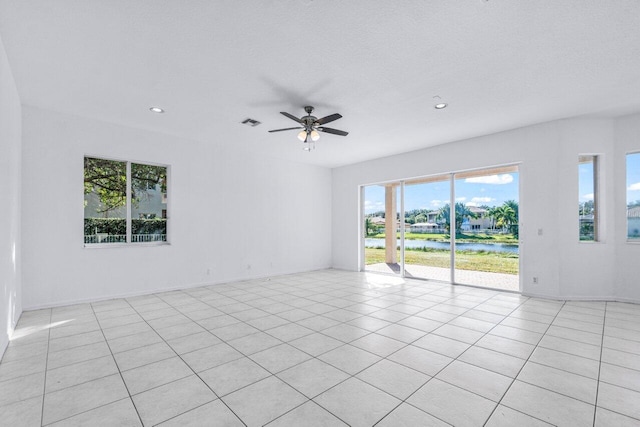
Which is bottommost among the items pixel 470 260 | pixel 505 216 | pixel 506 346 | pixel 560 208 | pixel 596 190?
pixel 506 346

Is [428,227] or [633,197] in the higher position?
[633,197]

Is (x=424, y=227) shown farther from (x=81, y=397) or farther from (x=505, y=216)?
(x=81, y=397)

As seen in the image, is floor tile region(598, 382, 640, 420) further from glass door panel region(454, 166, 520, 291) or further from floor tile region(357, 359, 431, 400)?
glass door panel region(454, 166, 520, 291)

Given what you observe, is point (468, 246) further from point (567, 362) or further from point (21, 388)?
point (21, 388)

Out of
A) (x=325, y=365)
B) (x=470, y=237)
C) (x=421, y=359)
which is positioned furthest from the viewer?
(x=470, y=237)

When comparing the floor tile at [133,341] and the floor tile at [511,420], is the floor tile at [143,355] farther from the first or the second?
the floor tile at [511,420]

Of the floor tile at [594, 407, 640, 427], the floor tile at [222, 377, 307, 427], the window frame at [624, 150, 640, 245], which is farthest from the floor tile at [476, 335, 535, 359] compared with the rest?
the window frame at [624, 150, 640, 245]

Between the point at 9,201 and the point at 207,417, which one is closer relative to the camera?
the point at 207,417

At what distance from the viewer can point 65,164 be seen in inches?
171

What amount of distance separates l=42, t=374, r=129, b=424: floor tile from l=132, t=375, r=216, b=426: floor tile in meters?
0.20

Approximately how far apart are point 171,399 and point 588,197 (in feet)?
20.7

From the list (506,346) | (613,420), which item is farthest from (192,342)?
(613,420)

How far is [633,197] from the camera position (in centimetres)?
453

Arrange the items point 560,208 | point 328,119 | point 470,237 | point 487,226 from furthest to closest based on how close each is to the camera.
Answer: point 470,237 → point 487,226 → point 560,208 → point 328,119
